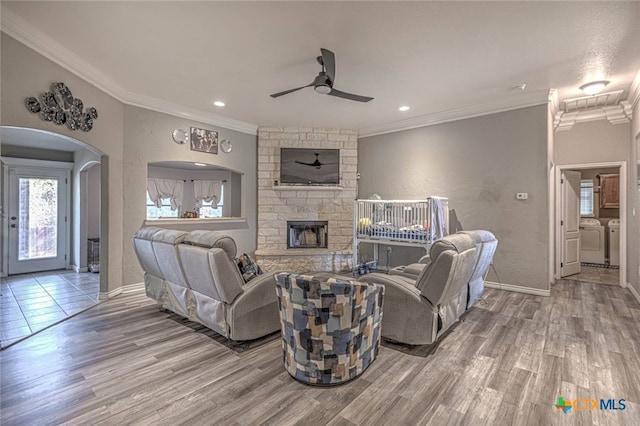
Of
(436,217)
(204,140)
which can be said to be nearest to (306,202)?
(204,140)

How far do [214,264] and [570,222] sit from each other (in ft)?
21.2

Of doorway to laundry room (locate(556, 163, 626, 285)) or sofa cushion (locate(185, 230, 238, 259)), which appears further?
doorway to laundry room (locate(556, 163, 626, 285))

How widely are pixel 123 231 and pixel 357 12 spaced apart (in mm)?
4212

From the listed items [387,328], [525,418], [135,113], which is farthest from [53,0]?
[525,418]

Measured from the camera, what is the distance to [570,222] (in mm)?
5574

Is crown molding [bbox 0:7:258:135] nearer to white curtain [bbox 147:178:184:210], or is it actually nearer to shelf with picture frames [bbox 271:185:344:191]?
shelf with picture frames [bbox 271:185:344:191]

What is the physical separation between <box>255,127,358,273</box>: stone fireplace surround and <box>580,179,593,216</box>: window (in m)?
5.45

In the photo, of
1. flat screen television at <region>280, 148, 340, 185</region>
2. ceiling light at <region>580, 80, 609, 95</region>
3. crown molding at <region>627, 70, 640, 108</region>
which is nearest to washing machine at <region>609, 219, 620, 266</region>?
crown molding at <region>627, 70, 640, 108</region>

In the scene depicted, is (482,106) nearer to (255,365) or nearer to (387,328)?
(387,328)

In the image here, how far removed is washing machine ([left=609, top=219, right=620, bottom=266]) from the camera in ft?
20.6

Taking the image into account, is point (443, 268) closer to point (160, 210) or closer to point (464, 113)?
point (464, 113)

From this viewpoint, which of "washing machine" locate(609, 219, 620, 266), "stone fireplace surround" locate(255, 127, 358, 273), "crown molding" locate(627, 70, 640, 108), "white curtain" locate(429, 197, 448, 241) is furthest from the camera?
"washing machine" locate(609, 219, 620, 266)

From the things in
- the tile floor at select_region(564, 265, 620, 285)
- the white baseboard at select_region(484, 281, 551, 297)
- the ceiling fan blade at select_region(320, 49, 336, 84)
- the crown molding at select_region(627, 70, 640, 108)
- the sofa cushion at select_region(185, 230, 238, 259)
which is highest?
the crown molding at select_region(627, 70, 640, 108)

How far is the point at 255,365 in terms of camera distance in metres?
2.39
